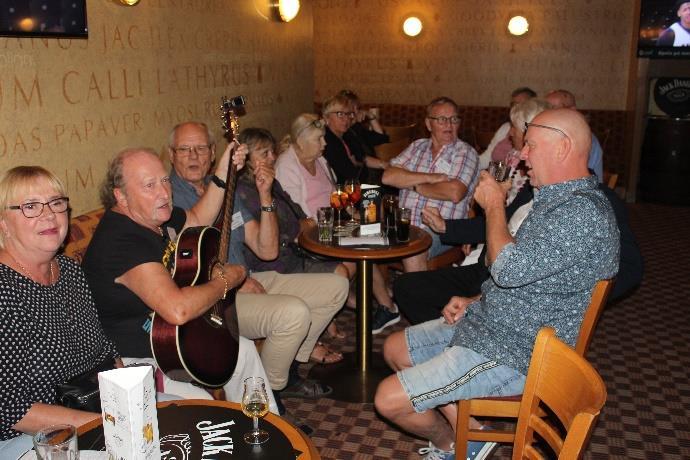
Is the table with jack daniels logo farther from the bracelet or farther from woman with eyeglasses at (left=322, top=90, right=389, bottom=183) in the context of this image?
woman with eyeglasses at (left=322, top=90, right=389, bottom=183)

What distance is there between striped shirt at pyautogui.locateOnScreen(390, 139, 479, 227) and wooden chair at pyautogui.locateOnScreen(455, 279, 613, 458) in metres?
1.89

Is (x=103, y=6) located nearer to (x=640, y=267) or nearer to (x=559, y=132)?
(x=559, y=132)

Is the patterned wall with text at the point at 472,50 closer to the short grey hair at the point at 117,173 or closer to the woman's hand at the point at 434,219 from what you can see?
the woman's hand at the point at 434,219

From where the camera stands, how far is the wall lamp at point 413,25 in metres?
8.64

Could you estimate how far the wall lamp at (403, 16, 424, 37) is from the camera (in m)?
8.64

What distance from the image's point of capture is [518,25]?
8.30m

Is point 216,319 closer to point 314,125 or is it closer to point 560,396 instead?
point 560,396

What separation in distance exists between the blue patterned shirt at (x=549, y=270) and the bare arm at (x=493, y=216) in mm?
61

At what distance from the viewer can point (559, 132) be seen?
2283 millimetres

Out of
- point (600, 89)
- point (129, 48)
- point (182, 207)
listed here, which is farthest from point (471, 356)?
point (600, 89)

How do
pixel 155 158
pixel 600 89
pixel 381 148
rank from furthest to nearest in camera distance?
pixel 600 89
pixel 381 148
pixel 155 158

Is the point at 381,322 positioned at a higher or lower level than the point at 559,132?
lower

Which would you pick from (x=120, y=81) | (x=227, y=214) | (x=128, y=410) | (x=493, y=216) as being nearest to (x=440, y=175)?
(x=227, y=214)

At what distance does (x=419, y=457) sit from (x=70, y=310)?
1.64m
